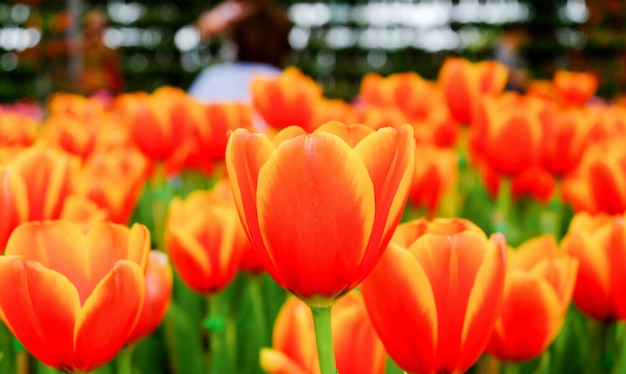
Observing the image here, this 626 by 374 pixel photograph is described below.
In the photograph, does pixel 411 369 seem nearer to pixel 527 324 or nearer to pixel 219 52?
pixel 527 324

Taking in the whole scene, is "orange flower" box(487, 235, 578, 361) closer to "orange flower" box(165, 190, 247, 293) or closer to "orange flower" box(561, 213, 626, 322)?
"orange flower" box(561, 213, 626, 322)

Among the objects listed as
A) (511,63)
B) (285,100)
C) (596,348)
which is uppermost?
(511,63)

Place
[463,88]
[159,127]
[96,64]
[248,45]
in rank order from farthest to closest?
[96,64] → [248,45] → [463,88] → [159,127]

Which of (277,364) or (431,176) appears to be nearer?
(277,364)

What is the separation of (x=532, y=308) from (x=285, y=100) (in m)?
0.63

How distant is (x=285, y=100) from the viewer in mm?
1041

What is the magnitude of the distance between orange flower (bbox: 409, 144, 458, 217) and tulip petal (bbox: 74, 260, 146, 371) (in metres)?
0.51

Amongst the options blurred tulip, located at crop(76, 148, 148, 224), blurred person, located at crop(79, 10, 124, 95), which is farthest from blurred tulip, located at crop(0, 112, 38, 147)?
blurred person, located at crop(79, 10, 124, 95)

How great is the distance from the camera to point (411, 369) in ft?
1.26

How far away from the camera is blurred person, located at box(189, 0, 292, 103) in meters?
3.08

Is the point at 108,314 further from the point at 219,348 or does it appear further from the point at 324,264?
the point at 219,348

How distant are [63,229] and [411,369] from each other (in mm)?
207

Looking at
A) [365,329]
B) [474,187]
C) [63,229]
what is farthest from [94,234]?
[474,187]

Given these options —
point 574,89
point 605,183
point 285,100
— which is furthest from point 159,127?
point 574,89
